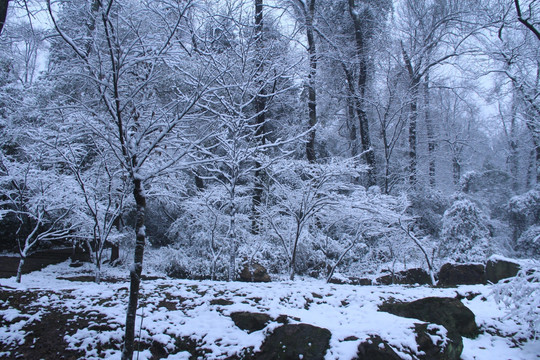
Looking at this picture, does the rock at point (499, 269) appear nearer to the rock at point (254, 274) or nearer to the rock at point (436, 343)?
the rock at point (436, 343)

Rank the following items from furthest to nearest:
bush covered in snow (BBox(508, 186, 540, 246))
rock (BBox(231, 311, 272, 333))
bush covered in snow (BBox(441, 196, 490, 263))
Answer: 1. bush covered in snow (BBox(508, 186, 540, 246))
2. bush covered in snow (BBox(441, 196, 490, 263))
3. rock (BBox(231, 311, 272, 333))

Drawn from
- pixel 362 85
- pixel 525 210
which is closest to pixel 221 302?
pixel 362 85

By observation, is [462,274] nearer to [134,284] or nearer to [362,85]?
[134,284]

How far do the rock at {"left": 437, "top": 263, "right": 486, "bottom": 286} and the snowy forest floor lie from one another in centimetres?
241

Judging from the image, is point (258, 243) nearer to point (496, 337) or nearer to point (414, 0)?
point (496, 337)

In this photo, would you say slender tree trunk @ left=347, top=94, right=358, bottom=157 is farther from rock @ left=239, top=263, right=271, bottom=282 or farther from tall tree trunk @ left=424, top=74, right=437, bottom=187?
rock @ left=239, top=263, right=271, bottom=282

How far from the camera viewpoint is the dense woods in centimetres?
693

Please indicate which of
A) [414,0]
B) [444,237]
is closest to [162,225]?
[444,237]

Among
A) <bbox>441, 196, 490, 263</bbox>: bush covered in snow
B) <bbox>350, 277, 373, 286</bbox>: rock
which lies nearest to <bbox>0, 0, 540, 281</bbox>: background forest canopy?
<bbox>441, 196, 490, 263</bbox>: bush covered in snow

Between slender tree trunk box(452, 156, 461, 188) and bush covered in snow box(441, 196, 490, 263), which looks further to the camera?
slender tree trunk box(452, 156, 461, 188)

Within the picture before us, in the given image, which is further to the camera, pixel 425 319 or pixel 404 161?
pixel 404 161

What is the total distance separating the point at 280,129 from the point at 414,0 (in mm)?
8174

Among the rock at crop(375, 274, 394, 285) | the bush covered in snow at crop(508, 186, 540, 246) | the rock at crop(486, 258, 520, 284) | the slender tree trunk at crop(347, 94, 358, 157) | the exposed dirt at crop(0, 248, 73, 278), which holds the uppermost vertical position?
the slender tree trunk at crop(347, 94, 358, 157)

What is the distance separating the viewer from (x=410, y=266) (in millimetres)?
9969
